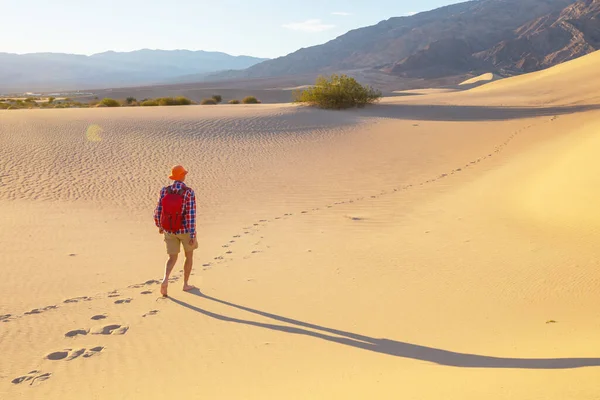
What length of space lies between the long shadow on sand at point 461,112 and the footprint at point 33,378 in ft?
74.5

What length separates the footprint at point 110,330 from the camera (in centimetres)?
502

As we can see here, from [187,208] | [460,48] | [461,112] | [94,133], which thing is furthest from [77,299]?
[460,48]

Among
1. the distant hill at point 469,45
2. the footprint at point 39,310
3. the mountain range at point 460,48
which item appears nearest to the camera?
the footprint at point 39,310

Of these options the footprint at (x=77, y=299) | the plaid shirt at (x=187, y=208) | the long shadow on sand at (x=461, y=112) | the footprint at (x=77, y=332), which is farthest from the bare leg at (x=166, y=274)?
the long shadow on sand at (x=461, y=112)

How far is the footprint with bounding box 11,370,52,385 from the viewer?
13.5 ft

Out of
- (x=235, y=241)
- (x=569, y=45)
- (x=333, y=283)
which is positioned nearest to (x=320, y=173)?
(x=235, y=241)

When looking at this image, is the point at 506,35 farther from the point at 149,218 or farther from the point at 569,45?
the point at 149,218

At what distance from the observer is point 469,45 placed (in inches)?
4542

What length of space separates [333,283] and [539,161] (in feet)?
32.8

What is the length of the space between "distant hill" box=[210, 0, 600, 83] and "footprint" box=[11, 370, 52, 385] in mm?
89647

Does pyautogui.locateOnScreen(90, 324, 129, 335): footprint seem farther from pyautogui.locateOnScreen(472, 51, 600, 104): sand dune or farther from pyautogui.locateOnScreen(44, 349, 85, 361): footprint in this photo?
pyautogui.locateOnScreen(472, 51, 600, 104): sand dune

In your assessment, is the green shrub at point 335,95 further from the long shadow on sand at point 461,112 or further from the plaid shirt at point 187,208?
the plaid shirt at point 187,208

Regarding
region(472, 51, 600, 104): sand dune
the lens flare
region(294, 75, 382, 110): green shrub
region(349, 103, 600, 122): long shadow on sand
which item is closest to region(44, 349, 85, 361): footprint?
the lens flare

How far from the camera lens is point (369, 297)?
573cm
